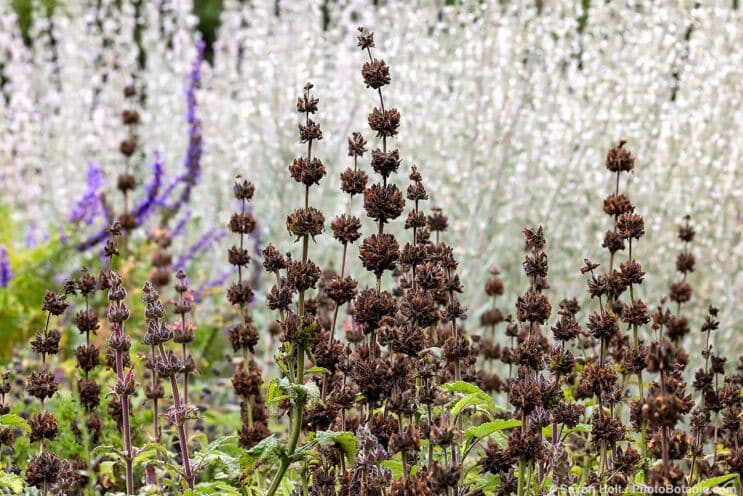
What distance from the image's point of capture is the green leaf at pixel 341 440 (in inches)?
69.3

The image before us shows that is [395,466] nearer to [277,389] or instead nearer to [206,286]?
[277,389]

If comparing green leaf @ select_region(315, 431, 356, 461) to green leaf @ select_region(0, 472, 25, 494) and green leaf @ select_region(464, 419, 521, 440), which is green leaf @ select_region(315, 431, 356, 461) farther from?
green leaf @ select_region(0, 472, 25, 494)

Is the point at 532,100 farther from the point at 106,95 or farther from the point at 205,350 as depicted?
the point at 106,95

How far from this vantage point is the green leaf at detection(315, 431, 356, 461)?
5.78 feet

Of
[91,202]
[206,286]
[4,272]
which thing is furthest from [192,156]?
[4,272]

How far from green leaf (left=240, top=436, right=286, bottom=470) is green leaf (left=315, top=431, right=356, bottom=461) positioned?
92mm

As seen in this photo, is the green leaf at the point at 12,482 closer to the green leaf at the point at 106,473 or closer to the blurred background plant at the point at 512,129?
the green leaf at the point at 106,473

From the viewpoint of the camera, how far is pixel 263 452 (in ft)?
5.95

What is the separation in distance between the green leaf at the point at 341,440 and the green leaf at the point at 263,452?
92 mm

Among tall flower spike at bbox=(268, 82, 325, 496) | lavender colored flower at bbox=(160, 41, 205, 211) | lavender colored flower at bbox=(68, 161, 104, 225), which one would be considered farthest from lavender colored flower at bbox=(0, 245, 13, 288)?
tall flower spike at bbox=(268, 82, 325, 496)

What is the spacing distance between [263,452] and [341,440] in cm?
15

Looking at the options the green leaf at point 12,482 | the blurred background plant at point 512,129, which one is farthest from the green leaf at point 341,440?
the blurred background plant at point 512,129

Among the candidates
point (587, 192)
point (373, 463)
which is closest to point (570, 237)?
point (587, 192)

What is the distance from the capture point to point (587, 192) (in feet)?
16.5
